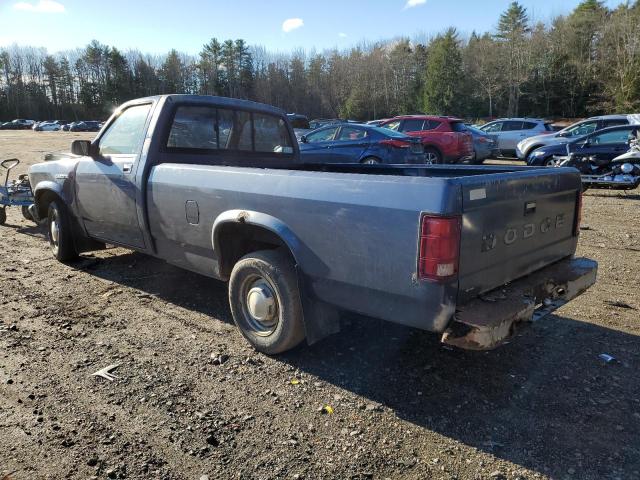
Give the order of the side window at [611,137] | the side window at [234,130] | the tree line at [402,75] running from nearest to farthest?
the side window at [234,130] → the side window at [611,137] → the tree line at [402,75]

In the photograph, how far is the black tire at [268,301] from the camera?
3.43m

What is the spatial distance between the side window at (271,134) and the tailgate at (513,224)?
3067 mm

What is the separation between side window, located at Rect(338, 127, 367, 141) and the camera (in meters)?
11.8

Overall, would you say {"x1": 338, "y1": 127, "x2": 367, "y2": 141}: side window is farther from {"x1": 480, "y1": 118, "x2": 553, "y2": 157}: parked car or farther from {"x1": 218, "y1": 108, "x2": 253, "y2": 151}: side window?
{"x1": 480, "y1": 118, "x2": 553, "y2": 157}: parked car

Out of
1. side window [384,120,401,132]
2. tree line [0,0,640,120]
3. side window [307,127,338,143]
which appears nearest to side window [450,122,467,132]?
side window [384,120,401,132]

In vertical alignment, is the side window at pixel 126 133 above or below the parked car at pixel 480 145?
above

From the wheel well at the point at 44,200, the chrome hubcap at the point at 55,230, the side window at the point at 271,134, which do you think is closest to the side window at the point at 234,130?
the side window at the point at 271,134

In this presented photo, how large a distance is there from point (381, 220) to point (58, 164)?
4697 mm

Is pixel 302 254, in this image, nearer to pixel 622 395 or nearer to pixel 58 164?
pixel 622 395

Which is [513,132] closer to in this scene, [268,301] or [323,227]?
[268,301]

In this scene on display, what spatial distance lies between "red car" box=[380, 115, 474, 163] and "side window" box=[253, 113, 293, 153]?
9.36 m

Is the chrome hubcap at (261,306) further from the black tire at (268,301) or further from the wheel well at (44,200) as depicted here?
the wheel well at (44,200)

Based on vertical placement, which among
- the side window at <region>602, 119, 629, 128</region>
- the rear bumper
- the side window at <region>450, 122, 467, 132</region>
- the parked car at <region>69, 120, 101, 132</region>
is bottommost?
the rear bumper

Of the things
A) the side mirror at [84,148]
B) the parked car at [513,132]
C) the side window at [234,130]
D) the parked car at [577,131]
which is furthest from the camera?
the parked car at [513,132]
